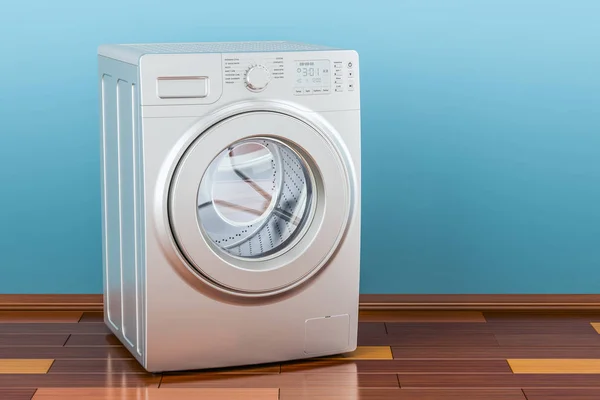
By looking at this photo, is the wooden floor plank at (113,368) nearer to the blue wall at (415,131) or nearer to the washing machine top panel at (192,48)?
the blue wall at (415,131)

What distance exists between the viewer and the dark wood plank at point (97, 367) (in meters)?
2.08

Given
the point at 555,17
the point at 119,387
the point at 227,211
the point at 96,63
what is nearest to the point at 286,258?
the point at 227,211

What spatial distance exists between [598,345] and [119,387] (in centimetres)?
118

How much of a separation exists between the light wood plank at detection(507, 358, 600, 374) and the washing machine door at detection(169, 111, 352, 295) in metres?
0.52

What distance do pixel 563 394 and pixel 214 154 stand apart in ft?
2.98

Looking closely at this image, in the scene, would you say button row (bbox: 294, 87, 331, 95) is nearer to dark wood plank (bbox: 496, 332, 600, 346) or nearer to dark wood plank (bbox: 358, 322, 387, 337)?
dark wood plank (bbox: 358, 322, 387, 337)

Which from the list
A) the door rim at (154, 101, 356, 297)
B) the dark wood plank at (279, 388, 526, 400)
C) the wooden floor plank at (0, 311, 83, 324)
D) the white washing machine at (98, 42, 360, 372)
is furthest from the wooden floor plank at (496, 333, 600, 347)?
the wooden floor plank at (0, 311, 83, 324)

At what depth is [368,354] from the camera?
2205 millimetres

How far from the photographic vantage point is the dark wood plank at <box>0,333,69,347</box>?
88.7 inches

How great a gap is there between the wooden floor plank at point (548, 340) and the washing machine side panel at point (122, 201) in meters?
0.92

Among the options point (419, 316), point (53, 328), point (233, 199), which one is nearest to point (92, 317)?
point (53, 328)

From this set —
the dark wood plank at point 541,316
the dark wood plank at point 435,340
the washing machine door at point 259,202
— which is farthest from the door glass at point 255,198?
the dark wood plank at point 541,316

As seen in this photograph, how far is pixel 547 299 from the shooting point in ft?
8.31

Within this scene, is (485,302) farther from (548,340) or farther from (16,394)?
(16,394)
